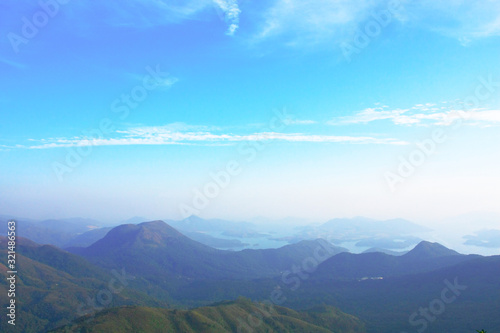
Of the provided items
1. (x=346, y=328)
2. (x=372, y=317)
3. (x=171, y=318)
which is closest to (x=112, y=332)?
(x=171, y=318)

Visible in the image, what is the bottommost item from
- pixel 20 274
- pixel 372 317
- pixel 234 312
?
pixel 372 317

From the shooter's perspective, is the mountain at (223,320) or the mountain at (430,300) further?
the mountain at (430,300)

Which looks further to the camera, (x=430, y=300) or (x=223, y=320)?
(x=430, y=300)

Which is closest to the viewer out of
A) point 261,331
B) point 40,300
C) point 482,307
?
point 261,331

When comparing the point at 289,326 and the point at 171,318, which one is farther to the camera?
the point at 289,326

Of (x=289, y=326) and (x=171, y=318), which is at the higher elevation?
(x=171, y=318)

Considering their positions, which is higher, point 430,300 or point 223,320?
point 223,320

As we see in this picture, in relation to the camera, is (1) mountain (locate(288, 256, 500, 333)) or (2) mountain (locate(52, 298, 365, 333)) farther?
(1) mountain (locate(288, 256, 500, 333))

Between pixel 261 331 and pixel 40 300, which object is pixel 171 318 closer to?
pixel 261 331
